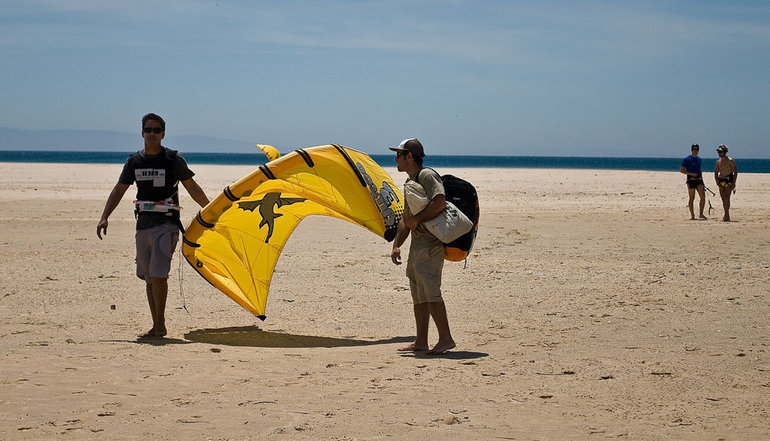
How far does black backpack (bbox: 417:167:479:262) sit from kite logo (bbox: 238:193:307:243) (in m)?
1.96

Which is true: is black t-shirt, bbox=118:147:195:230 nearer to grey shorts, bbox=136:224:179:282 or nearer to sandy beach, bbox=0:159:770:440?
grey shorts, bbox=136:224:179:282

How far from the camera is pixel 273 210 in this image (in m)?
8.26

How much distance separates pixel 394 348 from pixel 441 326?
579mm

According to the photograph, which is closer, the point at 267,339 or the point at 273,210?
the point at 267,339

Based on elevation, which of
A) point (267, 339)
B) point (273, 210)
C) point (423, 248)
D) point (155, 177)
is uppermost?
point (155, 177)

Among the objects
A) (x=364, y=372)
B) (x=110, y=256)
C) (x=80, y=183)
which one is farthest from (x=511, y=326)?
(x=80, y=183)

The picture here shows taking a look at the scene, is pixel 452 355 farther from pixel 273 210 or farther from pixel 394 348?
pixel 273 210

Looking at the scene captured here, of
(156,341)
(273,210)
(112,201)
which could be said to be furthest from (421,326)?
(112,201)

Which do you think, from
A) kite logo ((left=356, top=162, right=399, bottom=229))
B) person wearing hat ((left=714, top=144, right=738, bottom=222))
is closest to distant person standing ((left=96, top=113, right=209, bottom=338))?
kite logo ((left=356, top=162, right=399, bottom=229))

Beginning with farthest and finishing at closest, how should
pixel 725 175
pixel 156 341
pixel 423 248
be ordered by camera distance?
pixel 725 175, pixel 156 341, pixel 423 248

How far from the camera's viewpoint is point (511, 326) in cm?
800

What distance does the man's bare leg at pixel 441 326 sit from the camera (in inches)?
262

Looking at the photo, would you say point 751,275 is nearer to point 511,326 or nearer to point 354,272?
point 511,326

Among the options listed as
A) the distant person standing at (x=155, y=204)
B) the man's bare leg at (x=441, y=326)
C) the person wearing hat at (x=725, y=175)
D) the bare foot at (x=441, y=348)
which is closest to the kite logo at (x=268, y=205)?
the distant person standing at (x=155, y=204)
